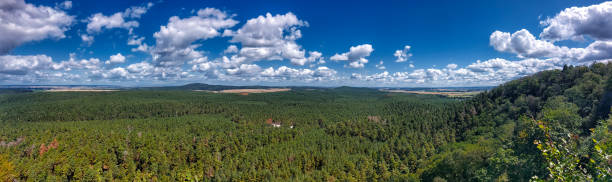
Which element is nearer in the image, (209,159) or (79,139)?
(209,159)

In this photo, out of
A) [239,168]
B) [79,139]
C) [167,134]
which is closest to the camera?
[239,168]

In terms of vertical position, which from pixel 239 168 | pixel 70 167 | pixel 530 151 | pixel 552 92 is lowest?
pixel 239 168

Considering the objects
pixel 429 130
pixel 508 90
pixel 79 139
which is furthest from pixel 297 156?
pixel 508 90

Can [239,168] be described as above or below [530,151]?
below

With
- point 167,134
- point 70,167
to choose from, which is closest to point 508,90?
point 167,134

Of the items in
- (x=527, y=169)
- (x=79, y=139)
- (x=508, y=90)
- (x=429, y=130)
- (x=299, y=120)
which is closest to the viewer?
(x=527, y=169)

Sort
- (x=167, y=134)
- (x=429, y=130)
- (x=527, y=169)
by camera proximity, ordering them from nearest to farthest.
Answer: (x=527, y=169), (x=167, y=134), (x=429, y=130)

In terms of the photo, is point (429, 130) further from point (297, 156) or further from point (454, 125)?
point (297, 156)

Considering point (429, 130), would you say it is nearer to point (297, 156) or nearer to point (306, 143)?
point (306, 143)

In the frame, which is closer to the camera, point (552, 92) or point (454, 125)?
point (552, 92)
